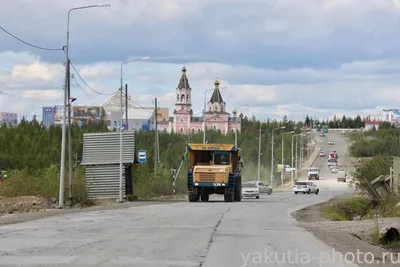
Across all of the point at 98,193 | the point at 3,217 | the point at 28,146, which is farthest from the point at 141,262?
the point at 28,146

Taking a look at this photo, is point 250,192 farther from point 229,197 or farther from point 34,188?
point 34,188

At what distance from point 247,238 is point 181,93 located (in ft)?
591

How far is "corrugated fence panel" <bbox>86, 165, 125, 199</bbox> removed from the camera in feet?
153

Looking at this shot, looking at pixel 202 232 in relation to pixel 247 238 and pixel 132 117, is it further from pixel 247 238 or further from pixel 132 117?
pixel 132 117

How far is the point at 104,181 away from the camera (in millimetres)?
46844

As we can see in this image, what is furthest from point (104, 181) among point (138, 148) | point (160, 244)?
→ point (138, 148)

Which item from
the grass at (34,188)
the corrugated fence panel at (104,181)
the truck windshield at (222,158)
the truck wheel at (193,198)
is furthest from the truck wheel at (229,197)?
the grass at (34,188)

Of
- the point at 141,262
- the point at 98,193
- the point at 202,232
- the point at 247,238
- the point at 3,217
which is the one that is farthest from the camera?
the point at 98,193

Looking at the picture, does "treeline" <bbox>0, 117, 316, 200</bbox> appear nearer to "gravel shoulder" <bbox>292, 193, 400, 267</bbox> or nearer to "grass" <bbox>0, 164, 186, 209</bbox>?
"grass" <bbox>0, 164, 186, 209</bbox>

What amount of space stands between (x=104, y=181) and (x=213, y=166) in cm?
782

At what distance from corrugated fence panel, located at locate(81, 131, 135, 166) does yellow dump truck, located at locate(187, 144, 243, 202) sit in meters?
4.96

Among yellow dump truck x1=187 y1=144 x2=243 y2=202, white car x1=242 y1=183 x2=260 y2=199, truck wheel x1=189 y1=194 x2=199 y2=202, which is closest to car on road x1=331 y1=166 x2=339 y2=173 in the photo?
white car x1=242 y1=183 x2=260 y2=199

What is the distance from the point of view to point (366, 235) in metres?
21.2

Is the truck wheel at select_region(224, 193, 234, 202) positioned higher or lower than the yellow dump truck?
lower
